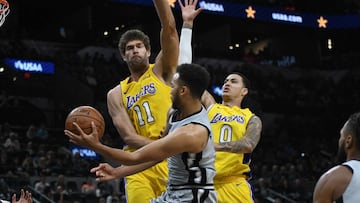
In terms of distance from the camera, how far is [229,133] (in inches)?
271

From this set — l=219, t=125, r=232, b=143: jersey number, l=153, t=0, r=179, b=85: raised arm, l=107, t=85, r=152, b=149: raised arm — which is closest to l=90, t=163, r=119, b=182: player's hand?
l=107, t=85, r=152, b=149: raised arm

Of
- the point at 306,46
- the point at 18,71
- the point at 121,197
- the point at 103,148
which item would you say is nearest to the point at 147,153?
the point at 103,148

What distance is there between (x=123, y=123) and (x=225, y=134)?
4.51 feet

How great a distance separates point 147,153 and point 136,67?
1656 mm

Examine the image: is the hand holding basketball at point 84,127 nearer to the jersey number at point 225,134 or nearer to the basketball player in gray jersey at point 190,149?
the basketball player in gray jersey at point 190,149

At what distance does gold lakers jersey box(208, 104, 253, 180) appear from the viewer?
6.69 metres

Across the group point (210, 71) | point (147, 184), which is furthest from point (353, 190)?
point (210, 71)

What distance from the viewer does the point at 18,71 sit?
21.8 metres

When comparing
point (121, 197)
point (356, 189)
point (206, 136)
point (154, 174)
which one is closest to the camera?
point (356, 189)

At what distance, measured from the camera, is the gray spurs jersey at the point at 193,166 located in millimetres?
4668

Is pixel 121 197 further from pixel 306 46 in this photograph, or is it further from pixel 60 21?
pixel 306 46

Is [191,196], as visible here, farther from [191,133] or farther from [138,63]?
[138,63]

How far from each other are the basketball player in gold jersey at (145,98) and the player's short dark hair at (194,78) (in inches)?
37.7

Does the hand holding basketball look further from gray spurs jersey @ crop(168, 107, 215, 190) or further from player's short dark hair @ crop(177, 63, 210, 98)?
player's short dark hair @ crop(177, 63, 210, 98)
